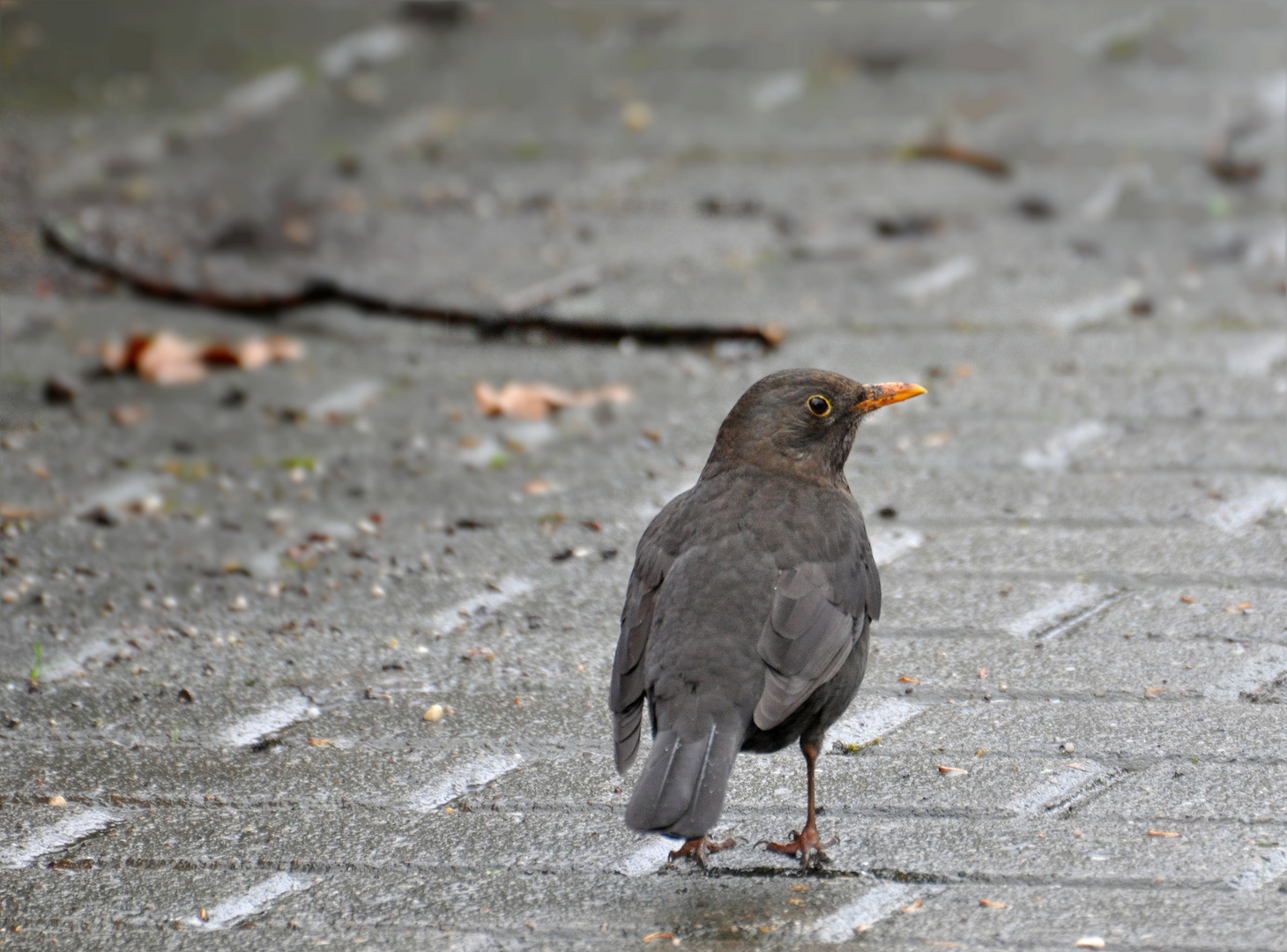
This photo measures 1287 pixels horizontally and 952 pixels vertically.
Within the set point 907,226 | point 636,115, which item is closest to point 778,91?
point 636,115

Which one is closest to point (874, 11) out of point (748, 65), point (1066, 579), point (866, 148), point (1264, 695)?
point (748, 65)

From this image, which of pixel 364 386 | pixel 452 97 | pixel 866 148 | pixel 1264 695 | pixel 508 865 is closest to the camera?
pixel 508 865

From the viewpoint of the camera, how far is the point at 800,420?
3584mm

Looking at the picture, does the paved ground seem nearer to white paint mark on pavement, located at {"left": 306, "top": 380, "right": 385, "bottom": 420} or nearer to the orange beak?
white paint mark on pavement, located at {"left": 306, "top": 380, "right": 385, "bottom": 420}

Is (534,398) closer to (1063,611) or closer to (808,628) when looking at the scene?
(1063,611)

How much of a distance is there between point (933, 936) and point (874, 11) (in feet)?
25.3

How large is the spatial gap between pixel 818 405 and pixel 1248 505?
5.88 feet

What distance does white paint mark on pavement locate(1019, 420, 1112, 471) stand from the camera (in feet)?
17.0

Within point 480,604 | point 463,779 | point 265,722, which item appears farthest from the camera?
point 480,604

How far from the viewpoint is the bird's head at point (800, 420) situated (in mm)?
3588

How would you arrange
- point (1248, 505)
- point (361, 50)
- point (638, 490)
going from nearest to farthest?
point (1248, 505)
point (638, 490)
point (361, 50)

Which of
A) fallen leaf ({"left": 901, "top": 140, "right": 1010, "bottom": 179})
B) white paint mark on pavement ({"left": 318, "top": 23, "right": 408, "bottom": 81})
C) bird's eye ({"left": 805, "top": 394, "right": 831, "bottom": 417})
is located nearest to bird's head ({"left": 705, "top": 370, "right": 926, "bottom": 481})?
bird's eye ({"left": 805, "top": 394, "right": 831, "bottom": 417})

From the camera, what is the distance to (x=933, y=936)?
273 centimetres

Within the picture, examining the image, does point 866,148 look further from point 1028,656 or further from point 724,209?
point 1028,656
